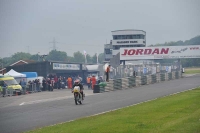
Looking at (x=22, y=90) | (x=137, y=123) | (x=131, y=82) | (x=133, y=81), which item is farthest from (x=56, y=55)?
(x=137, y=123)

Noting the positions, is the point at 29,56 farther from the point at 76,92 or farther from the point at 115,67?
the point at 76,92

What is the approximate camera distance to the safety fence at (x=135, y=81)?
36638 millimetres

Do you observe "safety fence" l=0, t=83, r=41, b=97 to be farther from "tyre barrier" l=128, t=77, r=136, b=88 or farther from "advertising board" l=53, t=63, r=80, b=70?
"advertising board" l=53, t=63, r=80, b=70

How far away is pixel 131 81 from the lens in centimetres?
4144

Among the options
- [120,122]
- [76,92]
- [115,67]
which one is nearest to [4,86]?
[115,67]

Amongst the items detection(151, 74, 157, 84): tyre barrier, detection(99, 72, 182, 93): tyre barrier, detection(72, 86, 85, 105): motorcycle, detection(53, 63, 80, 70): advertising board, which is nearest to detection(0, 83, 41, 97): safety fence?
detection(99, 72, 182, 93): tyre barrier

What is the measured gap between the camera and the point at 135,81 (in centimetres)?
4247

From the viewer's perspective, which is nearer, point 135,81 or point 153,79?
point 135,81

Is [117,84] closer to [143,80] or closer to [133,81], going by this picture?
[133,81]

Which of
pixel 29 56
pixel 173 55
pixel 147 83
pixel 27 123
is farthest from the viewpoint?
pixel 29 56

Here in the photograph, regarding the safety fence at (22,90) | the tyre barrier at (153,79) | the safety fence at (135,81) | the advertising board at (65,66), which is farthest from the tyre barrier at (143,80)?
the advertising board at (65,66)

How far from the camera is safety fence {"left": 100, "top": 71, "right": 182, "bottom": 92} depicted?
3664 cm

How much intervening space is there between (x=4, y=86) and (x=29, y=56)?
314 feet

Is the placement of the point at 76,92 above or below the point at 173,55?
below
